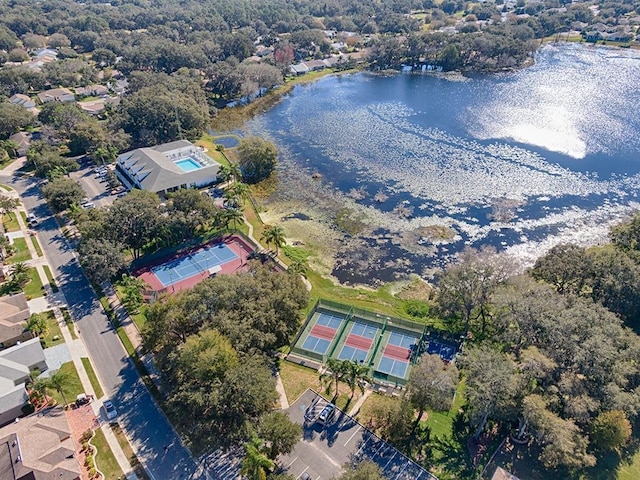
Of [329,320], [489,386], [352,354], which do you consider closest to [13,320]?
[329,320]

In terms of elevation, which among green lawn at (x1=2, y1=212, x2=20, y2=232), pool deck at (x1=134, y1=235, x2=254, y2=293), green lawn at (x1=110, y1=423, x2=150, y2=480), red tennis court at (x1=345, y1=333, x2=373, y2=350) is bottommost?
red tennis court at (x1=345, y1=333, x2=373, y2=350)

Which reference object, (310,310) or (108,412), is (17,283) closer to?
(108,412)

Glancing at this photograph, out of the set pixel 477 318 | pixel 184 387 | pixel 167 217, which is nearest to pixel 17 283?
pixel 167 217

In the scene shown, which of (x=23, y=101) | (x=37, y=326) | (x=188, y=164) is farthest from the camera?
(x=23, y=101)

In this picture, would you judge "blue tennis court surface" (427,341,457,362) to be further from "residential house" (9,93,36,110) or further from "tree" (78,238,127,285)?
"residential house" (9,93,36,110)

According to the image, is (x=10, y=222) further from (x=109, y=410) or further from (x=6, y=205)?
(x=109, y=410)

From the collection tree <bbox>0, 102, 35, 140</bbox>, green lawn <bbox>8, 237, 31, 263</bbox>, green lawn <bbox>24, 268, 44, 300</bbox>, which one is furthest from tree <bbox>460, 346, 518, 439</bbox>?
tree <bbox>0, 102, 35, 140</bbox>
